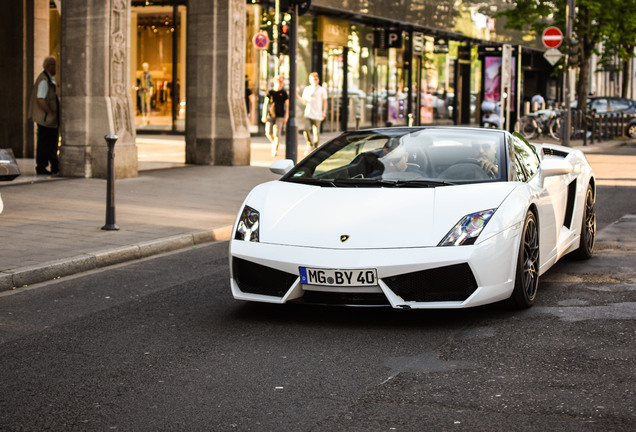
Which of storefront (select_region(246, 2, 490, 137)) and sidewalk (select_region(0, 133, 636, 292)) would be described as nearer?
sidewalk (select_region(0, 133, 636, 292))

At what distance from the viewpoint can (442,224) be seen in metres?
6.39

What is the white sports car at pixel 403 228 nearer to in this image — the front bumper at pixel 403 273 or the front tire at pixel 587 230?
the front bumper at pixel 403 273

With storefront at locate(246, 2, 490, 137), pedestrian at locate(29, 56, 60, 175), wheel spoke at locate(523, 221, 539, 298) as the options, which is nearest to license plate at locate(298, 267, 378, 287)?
wheel spoke at locate(523, 221, 539, 298)

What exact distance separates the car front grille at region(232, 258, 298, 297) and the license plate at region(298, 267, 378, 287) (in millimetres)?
97

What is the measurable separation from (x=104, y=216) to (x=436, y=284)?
6.48 meters

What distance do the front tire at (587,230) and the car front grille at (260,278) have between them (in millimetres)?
3612

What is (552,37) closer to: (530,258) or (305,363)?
(530,258)

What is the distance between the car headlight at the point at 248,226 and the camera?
6.68 m

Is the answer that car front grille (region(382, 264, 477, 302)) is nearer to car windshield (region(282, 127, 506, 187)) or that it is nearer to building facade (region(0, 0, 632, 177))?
car windshield (region(282, 127, 506, 187))

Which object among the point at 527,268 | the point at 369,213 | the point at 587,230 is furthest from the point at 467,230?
the point at 587,230

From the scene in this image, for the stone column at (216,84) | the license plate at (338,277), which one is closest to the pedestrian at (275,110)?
the stone column at (216,84)

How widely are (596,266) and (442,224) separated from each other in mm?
2987

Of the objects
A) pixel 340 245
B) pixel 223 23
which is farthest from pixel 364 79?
pixel 340 245

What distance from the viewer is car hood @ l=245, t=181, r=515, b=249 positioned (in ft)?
20.8
